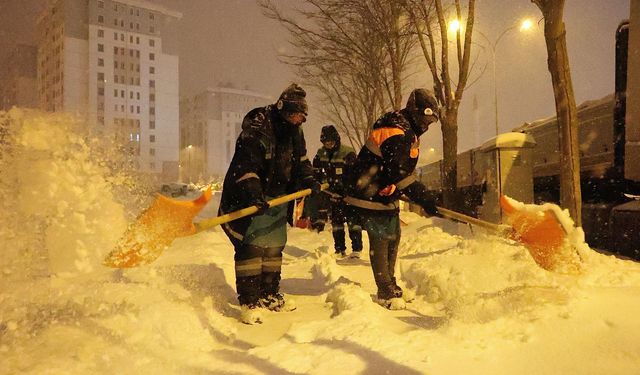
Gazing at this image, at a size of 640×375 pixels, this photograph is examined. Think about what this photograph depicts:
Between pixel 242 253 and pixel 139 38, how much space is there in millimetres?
82673

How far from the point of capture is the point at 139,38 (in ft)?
251

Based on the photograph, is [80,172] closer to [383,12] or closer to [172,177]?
[383,12]

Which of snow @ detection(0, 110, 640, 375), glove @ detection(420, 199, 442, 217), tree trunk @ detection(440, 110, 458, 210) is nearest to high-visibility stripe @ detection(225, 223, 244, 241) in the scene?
snow @ detection(0, 110, 640, 375)

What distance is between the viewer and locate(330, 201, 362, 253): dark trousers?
6.12 metres

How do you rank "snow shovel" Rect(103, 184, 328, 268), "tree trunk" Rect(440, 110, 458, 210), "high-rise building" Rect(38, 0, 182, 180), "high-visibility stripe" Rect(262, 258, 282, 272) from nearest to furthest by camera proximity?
1. "snow shovel" Rect(103, 184, 328, 268)
2. "high-visibility stripe" Rect(262, 258, 282, 272)
3. "tree trunk" Rect(440, 110, 458, 210)
4. "high-rise building" Rect(38, 0, 182, 180)

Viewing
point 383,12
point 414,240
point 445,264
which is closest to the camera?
point 445,264

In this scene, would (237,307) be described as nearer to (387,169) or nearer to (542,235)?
(387,169)

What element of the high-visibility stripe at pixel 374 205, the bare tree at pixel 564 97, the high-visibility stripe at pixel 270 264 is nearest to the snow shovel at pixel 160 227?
the high-visibility stripe at pixel 270 264

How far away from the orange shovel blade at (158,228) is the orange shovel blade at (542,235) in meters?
2.63

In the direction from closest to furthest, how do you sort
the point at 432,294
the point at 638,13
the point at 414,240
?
the point at 432,294 < the point at 638,13 < the point at 414,240

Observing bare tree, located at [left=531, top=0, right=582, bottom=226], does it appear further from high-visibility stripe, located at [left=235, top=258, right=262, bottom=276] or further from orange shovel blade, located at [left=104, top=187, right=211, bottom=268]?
orange shovel blade, located at [left=104, top=187, right=211, bottom=268]

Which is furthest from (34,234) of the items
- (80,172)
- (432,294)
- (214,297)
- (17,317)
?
(432,294)

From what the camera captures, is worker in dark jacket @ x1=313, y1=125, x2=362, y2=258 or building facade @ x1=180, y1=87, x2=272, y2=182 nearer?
worker in dark jacket @ x1=313, y1=125, x2=362, y2=258

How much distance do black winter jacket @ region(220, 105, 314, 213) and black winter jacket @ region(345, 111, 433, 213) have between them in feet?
1.84
